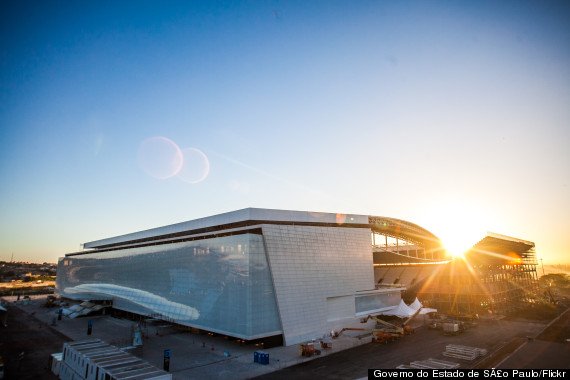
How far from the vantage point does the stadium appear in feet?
134

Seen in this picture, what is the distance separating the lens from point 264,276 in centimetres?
4119

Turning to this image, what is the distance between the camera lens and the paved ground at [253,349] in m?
30.8

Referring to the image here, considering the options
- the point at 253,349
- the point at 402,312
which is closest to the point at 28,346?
the point at 253,349

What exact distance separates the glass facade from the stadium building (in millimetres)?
127

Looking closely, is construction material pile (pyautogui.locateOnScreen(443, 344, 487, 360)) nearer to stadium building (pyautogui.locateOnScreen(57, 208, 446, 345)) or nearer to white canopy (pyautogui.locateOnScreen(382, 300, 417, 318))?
white canopy (pyautogui.locateOnScreen(382, 300, 417, 318))

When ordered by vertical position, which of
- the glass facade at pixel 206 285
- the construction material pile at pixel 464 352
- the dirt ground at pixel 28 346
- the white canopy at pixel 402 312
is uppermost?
the glass facade at pixel 206 285

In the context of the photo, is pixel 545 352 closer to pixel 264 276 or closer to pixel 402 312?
pixel 402 312

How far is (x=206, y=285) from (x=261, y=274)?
1002cm

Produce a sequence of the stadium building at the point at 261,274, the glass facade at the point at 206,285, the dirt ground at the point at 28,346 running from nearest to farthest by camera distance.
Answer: the dirt ground at the point at 28,346 → the glass facade at the point at 206,285 → the stadium building at the point at 261,274

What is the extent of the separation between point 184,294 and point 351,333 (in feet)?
90.4

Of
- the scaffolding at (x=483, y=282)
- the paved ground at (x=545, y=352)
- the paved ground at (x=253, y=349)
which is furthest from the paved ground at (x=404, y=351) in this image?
the scaffolding at (x=483, y=282)

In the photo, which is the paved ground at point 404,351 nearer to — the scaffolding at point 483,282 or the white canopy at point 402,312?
the white canopy at point 402,312

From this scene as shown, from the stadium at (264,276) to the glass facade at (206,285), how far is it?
0.13 meters

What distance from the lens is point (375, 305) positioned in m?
57.1
